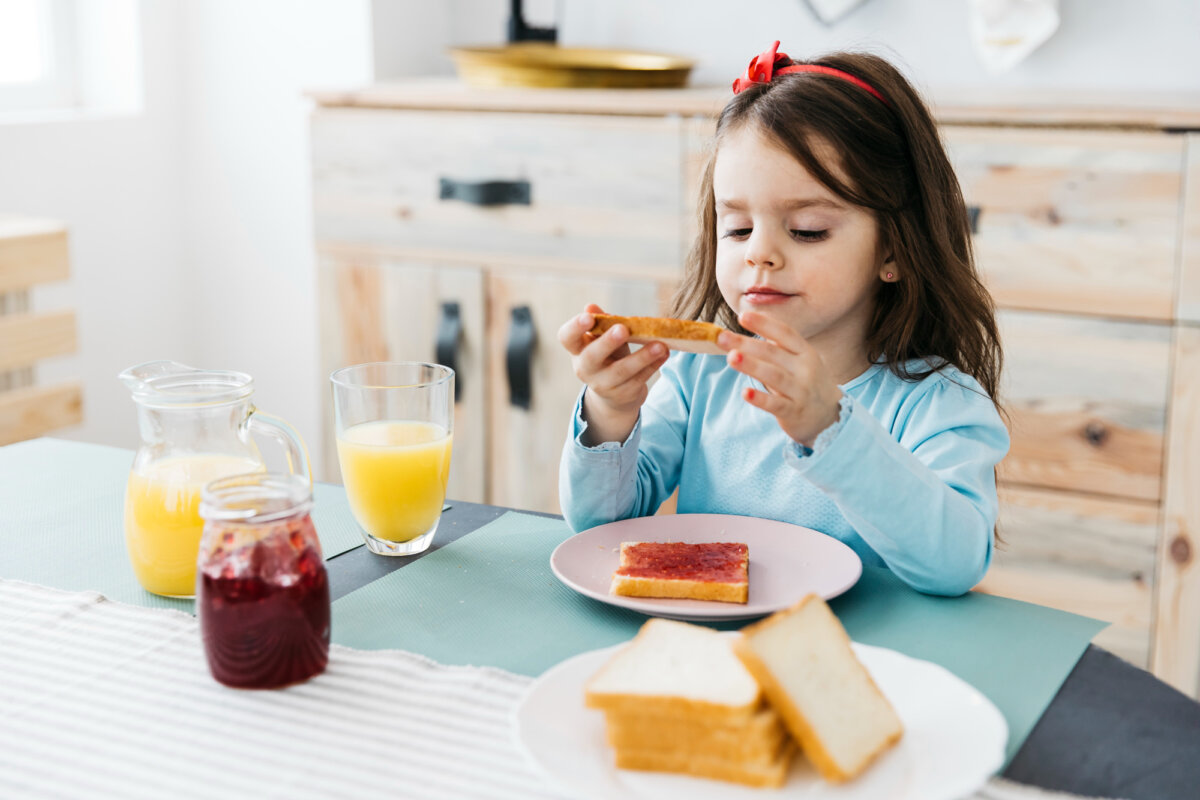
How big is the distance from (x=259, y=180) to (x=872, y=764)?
253cm

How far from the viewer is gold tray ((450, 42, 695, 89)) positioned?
86.8 inches

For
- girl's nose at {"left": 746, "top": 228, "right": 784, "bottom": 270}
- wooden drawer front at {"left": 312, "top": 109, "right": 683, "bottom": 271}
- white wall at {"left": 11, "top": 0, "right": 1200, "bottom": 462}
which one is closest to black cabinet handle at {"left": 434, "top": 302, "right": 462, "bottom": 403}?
wooden drawer front at {"left": 312, "top": 109, "right": 683, "bottom": 271}

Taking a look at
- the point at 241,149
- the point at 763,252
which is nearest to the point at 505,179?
the point at 241,149

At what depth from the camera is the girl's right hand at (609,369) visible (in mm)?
1019

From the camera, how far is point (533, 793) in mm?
638

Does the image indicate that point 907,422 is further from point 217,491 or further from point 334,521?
point 217,491

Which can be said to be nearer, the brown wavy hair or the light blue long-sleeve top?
the light blue long-sleeve top

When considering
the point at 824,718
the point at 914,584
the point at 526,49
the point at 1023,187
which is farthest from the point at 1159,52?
the point at 824,718

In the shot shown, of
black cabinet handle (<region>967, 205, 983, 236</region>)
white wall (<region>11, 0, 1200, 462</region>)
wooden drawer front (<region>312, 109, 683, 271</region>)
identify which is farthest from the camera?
white wall (<region>11, 0, 1200, 462</region>)

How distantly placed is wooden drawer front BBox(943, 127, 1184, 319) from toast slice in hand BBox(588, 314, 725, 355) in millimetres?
1040

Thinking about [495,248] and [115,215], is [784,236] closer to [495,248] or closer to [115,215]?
[495,248]

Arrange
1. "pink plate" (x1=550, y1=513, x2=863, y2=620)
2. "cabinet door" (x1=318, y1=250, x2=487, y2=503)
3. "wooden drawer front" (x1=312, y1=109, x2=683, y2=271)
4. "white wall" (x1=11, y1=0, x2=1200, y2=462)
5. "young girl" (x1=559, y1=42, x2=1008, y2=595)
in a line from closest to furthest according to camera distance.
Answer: "pink plate" (x1=550, y1=513, x2=863, y2=620)
"young girl" (x1=559, y1=42, x2=1008, y2=595)
"wooden drawer front" (x1=312, y1=109, x2=683, y2=271)
"cabinet door" (x1=318, y1=250, x2=487, y2=503)
"white wall" (x1=11, y1=0, x2=1200, y2=462)

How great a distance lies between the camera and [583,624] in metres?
0.86

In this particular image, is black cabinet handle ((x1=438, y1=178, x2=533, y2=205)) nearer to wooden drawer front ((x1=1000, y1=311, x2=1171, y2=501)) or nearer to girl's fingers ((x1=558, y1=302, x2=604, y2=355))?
wooden drawer front ((x1=1000, y1=311, x2=1171, y2=501))
